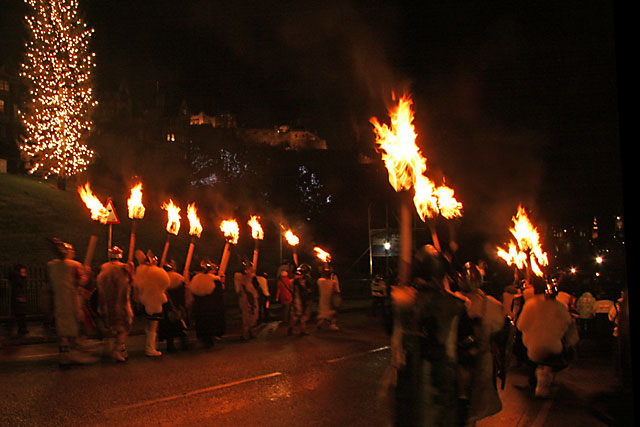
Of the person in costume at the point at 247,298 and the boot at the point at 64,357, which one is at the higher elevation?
the person in costume at the point at 247,298

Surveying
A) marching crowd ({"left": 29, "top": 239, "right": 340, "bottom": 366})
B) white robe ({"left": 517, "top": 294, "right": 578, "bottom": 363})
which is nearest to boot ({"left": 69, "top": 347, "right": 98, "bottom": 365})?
marching crowd ({"left": 29, "top": 239, "right": 340, "bottom": 366})

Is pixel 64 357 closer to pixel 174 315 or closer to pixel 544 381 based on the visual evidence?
pixel 174 315

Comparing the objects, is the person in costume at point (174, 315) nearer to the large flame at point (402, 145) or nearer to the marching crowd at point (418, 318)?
the marching crowd at point (418, 318)

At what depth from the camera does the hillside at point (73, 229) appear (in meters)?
26.7

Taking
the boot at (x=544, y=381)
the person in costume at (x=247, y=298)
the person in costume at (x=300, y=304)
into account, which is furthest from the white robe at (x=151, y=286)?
the boot at (x=544, y=381)

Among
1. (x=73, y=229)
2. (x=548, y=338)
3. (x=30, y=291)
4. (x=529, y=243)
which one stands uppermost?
(x=73, y=229)

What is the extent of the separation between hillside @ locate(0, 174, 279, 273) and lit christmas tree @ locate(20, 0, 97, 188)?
3004 millimetres

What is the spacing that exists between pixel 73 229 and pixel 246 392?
87.6ft

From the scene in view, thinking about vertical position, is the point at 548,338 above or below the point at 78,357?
above

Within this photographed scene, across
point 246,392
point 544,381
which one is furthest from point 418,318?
point 544,381

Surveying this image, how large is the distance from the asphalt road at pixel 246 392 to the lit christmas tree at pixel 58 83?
27866mm

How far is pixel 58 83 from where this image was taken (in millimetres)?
35094

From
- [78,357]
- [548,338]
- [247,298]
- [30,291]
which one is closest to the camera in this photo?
[548,338]

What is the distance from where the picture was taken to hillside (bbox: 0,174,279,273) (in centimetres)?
2666
